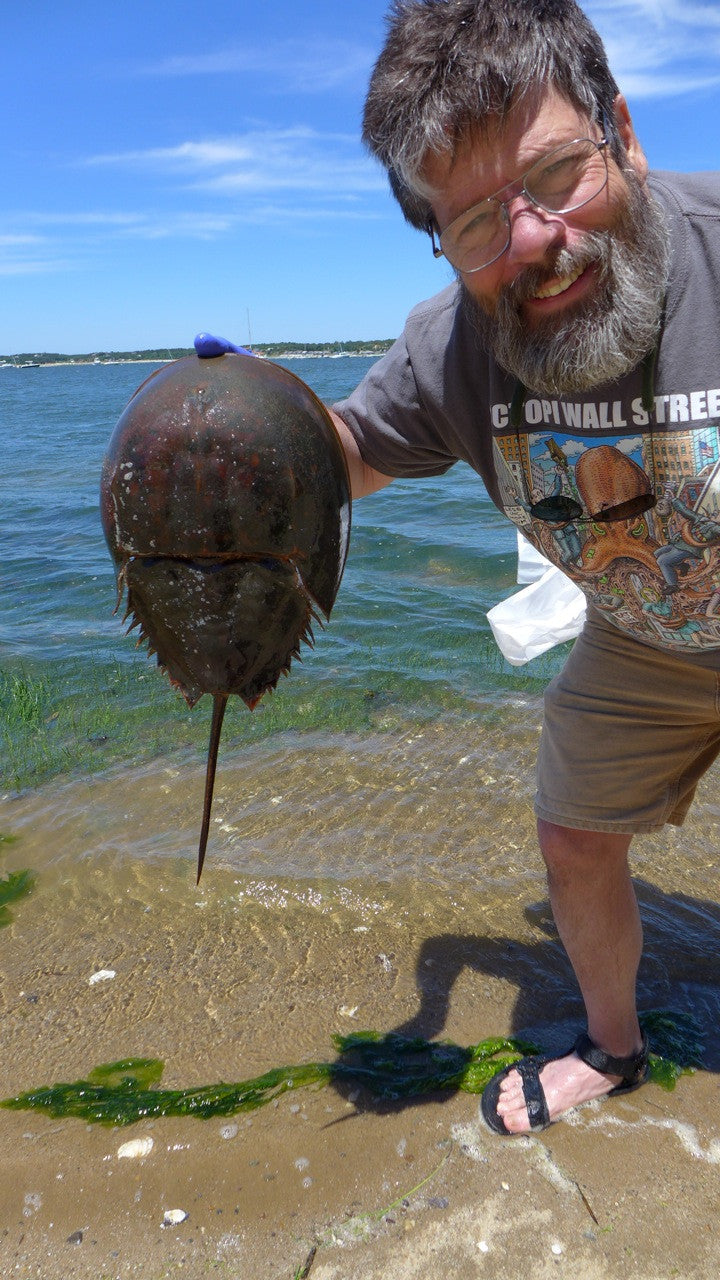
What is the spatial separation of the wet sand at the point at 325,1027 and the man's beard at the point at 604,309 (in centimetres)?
145

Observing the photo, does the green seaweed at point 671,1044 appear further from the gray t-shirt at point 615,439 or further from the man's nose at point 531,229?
the man's nose at point 531,229

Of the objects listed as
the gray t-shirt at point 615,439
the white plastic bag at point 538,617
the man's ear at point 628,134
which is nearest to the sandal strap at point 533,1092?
the gray t-shirt at point 615,439

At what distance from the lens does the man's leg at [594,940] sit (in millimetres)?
1850

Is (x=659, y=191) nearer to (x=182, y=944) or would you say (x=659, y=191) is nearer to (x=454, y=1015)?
(x=454, y=1015)

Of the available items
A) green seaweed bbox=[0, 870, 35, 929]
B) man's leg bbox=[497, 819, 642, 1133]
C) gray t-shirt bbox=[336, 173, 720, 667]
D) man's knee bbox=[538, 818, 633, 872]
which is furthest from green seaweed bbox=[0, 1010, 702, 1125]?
gray t-shirt bbox=[336, 173, 720, 667]

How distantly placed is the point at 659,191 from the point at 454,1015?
1790 millimetres

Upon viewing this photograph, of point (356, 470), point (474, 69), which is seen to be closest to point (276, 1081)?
point (356, 470)

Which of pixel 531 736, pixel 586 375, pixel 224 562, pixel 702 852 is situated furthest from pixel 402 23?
pixel 531 736

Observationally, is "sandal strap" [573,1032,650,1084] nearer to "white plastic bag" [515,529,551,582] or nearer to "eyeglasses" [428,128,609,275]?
"eyeglasses" [428,128,609,275]

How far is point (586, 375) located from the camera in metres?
1.38

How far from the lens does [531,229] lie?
4.38ft

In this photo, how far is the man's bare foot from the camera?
1806 mm

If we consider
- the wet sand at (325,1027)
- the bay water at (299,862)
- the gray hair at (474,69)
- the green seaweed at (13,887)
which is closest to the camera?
the gray hair at (474,69)

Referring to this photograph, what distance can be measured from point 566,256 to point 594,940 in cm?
132
